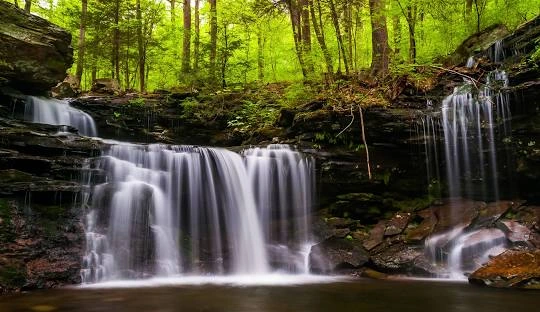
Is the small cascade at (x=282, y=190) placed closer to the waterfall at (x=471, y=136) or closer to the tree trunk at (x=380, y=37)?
the waterfall at (x=471, y=136)

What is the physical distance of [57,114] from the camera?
12008 millimetres

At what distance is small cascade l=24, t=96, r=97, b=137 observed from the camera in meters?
11.6

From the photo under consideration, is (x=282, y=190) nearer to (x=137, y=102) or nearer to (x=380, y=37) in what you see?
(x=380, y=37)

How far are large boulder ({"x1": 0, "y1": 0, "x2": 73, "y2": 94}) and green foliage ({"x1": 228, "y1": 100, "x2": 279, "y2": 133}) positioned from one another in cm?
515

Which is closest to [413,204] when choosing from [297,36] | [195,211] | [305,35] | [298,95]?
[298,95]

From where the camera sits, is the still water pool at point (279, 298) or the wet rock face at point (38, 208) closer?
the still water pool at point (279, 298)

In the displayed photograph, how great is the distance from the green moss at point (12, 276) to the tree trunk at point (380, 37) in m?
10.0

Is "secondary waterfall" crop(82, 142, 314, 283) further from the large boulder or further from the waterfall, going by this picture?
the large boulder

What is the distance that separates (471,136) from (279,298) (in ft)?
20.6

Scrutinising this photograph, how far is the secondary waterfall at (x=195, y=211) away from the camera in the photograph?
27.7 feet

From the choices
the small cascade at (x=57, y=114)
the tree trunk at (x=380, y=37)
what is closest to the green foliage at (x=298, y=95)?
the tree trunk at (x=380, y=37)

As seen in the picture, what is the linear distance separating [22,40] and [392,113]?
9571 mm

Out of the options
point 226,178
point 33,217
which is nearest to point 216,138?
point 226,178

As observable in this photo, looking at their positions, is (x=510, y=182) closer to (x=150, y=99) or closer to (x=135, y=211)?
(x=135, y=211)
